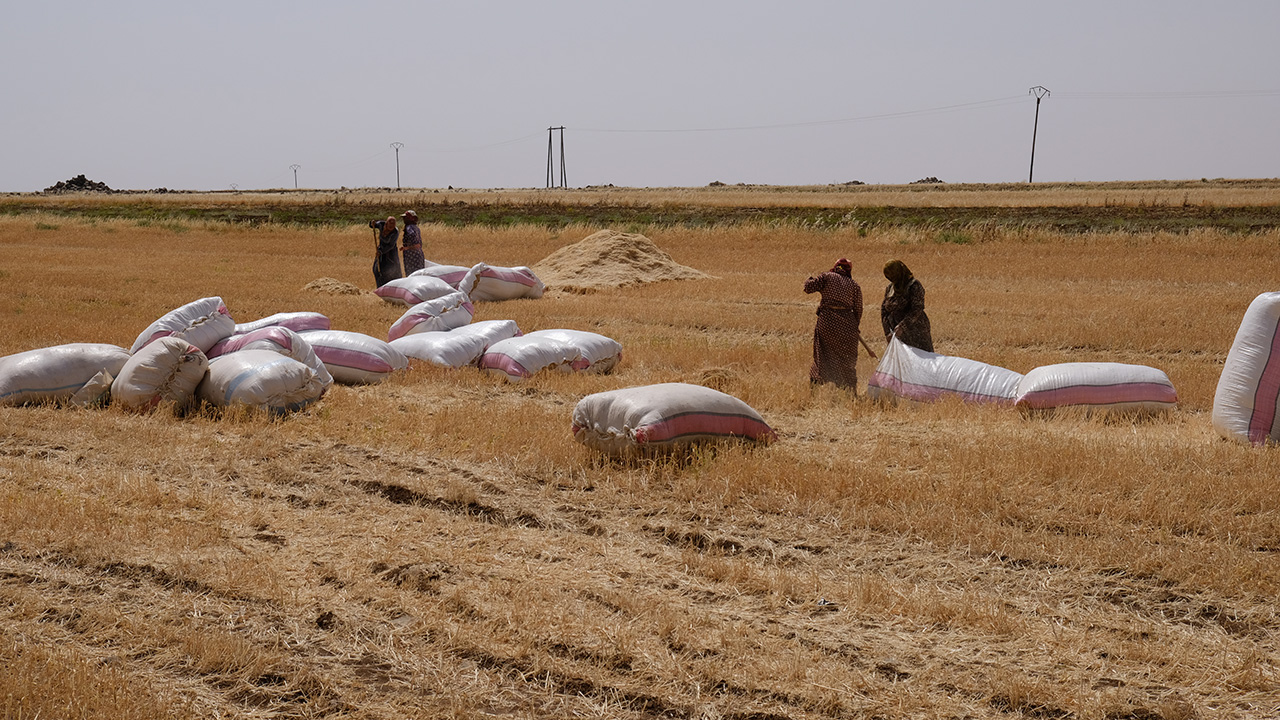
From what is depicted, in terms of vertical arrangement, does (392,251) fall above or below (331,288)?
above

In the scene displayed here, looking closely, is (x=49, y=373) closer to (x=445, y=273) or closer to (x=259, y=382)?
(x=259, y=382)

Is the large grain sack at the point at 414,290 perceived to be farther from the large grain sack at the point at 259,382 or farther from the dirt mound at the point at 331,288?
the large grain sack at the point at 259,382

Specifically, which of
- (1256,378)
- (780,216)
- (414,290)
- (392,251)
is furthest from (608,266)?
(780,216)

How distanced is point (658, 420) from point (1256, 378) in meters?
3.79

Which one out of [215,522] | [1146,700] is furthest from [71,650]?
[1146,700]

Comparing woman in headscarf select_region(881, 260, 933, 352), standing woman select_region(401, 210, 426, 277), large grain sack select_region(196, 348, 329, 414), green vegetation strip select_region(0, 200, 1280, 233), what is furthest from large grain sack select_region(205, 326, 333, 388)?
green vegetation strip select_region(0, 200, 1280, 233)

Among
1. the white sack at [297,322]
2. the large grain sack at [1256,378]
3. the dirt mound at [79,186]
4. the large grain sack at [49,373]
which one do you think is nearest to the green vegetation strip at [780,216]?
the white sack at [297,322]

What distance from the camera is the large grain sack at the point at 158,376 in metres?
7.48

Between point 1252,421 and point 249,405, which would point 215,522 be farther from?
point 1252,421

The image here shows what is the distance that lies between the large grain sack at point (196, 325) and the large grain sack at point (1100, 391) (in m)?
6.57

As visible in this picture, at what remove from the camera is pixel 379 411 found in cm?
782

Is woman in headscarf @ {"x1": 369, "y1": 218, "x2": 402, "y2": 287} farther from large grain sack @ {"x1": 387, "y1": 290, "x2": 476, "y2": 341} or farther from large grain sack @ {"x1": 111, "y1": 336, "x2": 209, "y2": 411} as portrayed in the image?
large grain sack @ {"x1": 111, "y1": 336, "x2": 209, "y2": 411}

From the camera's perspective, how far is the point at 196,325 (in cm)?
857

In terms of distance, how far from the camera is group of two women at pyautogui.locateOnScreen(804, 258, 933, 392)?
336 inches
